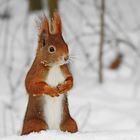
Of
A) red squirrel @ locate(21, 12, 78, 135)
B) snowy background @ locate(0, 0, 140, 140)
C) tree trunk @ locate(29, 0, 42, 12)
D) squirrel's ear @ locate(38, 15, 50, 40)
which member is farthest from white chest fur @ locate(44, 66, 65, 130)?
tree trunk @ locate(29, 0, 42, 12)

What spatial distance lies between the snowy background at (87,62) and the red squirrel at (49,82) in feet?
3.78

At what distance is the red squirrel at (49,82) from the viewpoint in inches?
76.0

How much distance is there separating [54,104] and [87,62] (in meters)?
2.97

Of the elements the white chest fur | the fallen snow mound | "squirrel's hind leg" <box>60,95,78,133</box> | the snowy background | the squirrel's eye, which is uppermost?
the squirrel's eye

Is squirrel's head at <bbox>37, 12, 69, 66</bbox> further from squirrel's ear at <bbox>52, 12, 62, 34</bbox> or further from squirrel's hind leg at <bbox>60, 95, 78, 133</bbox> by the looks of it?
squirrel's hind leg at <bbox>60, 95, 78, 133</bbox>

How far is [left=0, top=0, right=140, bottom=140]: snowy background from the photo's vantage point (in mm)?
3770

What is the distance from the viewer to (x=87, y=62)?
4.94 m

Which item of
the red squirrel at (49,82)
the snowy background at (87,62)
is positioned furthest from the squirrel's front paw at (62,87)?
the snowy background at (87,62)

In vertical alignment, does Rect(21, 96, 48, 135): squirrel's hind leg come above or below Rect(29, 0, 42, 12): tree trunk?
above

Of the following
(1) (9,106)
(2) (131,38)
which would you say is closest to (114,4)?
(2) (131,38)

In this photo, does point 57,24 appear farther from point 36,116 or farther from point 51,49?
point 36,116

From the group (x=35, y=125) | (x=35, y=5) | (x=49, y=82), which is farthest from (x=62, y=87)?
(x=35, y=5)

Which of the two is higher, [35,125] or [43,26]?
[43,26]

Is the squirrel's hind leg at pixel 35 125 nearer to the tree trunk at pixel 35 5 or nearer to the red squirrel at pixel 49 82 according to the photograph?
the red squirrel at pixel 49 82
